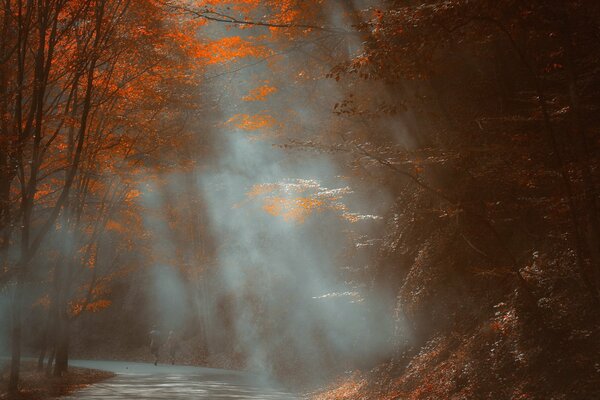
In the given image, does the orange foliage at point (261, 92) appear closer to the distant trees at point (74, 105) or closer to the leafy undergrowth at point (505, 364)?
the distant trees at point (74, 105)

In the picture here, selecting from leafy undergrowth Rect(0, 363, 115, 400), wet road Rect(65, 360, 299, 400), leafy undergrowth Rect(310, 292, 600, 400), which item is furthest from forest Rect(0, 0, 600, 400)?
wet road Rect(65, 360, 299, 400)

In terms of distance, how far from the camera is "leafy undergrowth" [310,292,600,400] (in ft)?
21.4

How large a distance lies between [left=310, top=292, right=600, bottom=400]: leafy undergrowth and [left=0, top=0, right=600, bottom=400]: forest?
0.11 ft

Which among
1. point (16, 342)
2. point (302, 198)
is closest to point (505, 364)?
point (302, 198)

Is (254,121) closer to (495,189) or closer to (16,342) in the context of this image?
(16,342)

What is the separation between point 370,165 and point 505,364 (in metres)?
4.42

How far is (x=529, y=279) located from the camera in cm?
845

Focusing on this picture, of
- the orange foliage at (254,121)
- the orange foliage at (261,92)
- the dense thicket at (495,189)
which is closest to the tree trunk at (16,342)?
the orange foliage at (254,121)

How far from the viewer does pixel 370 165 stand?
10.9 metres

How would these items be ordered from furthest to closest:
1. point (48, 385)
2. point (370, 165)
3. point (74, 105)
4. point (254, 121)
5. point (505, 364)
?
point (254, 121) → point (48, 385) → point (74, 105) → point (370, 165) → point (505, 364)

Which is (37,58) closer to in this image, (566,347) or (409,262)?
(409,262)

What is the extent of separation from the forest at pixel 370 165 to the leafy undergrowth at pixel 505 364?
0.11 feet

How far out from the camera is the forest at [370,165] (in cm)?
700

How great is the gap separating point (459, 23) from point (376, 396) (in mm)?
7067
